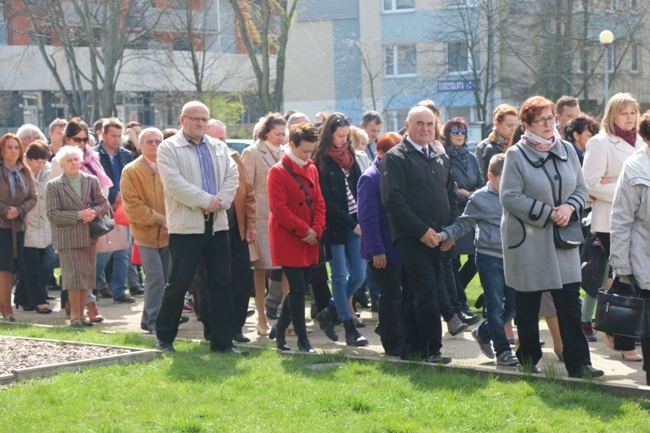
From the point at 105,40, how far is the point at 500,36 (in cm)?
1851

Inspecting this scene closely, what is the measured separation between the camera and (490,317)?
9523 millimetres

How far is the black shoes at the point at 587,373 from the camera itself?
8.34 metres

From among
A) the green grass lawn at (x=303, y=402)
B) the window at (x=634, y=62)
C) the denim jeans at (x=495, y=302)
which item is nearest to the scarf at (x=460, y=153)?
the denim jeans at (x=495, y=302)

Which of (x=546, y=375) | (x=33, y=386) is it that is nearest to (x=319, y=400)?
(x=546, y=375)

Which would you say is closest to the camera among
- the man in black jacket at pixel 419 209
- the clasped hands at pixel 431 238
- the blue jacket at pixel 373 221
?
the clasped hands at pixel 431 238

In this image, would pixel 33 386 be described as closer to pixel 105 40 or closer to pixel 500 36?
pixel 105 40

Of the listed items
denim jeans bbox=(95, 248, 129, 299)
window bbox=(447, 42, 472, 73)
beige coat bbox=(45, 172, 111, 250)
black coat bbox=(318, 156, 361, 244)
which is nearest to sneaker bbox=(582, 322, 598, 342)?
black coat bbox=(318, 156, 361, 244)

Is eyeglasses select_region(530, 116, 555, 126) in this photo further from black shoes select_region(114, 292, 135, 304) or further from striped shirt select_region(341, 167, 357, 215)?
black shoes select_region(114, 292, 135, 304)

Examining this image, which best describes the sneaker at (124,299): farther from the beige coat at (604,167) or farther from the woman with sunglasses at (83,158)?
the beige coat at (604,167)

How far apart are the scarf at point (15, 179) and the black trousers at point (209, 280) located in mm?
3764

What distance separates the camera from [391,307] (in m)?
9.73

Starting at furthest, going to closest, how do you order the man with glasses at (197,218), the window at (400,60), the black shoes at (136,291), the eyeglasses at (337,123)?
the window at (400,60), the black shoes at (136,291), the eyeglasses at (337,123), the man with glasses at (197,218)

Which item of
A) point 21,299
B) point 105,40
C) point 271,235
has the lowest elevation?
point 21,299

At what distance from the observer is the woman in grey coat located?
8359mm
